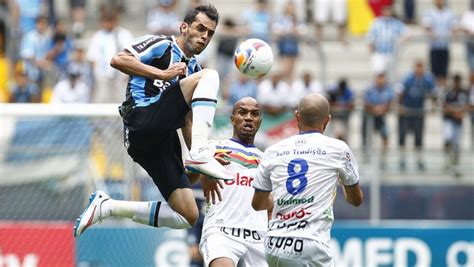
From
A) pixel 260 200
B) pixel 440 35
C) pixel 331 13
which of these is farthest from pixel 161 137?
pixel 331 13

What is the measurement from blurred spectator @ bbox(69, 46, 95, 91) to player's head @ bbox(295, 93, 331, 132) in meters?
9.13

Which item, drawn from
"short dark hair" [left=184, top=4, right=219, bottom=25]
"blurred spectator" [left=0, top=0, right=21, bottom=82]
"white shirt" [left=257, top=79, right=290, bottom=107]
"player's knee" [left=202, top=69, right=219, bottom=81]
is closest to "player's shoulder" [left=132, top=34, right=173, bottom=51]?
"short dark hair" [left=184, top=4, right=219, bottom=25]

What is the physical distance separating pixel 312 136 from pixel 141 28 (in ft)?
42.8

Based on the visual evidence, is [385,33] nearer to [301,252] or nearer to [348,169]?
[348,169]

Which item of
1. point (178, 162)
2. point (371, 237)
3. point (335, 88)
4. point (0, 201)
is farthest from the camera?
point (335, 88)

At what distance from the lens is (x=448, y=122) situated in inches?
753

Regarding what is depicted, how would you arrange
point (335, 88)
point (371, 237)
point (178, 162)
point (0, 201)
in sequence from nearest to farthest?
point (178, 162) → point (0, 201) → point (371, 237) → point (335, 88)

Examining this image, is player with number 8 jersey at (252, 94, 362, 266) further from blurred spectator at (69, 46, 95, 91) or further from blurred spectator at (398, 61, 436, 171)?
blurred spectator at (69, 46, 95, 91)

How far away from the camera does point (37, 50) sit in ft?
66.0

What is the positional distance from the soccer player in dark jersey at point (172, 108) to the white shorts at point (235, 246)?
0.59 m

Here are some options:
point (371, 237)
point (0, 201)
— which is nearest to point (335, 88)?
point (371, 237)

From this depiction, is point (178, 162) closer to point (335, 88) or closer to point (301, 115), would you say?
point (301, 115)

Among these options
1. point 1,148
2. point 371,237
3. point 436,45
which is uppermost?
point 436,45

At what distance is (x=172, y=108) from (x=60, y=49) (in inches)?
396
